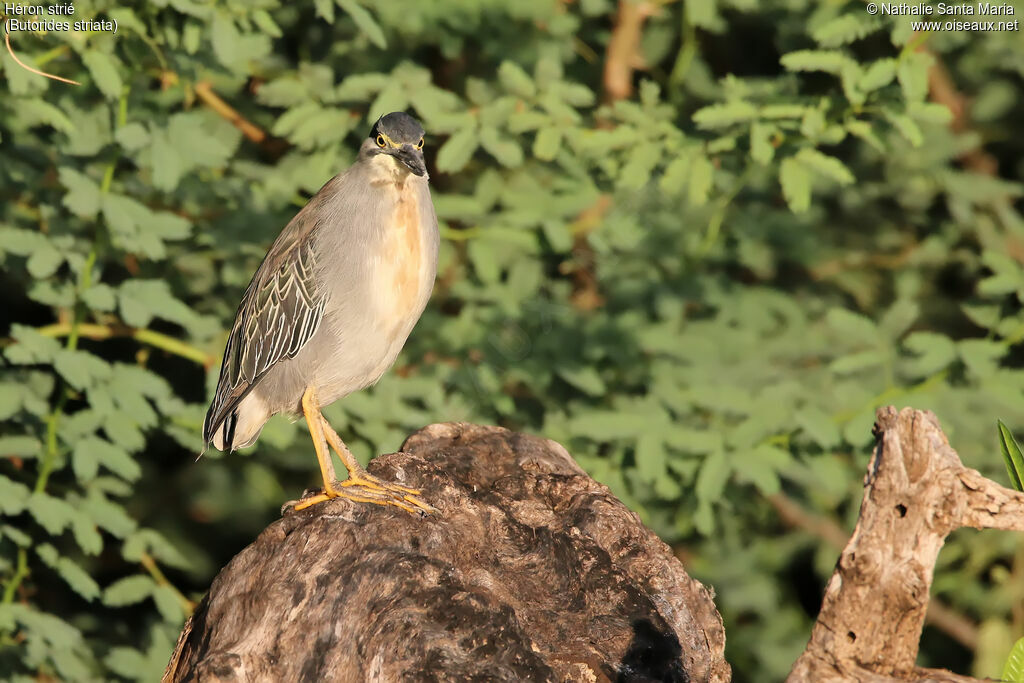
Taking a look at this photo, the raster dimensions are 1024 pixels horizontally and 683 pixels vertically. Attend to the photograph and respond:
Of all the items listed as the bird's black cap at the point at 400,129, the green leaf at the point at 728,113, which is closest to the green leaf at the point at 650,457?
the green leaf at the point at 728,113

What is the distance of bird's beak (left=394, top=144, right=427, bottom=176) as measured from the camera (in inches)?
172

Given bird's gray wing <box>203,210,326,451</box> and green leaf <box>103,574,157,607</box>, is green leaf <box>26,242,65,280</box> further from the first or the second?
green leaf <box>103,574,157,607</box>

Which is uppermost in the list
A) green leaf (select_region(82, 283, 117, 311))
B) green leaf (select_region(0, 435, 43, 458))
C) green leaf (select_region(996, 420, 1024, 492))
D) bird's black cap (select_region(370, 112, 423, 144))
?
bird's black cap (select_region(370, 112, 423, 144))

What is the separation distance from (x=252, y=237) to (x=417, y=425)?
1.18 m

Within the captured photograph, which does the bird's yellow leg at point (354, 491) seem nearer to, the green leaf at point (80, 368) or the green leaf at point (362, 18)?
the green leaf at point (80, 368)

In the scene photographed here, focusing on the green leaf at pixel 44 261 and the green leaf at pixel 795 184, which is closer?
the green leaf at pixel 44 261

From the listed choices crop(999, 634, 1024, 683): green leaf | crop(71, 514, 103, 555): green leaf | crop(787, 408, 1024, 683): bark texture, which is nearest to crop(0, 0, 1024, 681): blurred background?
crop(71, 514, 103, 555): green leaf

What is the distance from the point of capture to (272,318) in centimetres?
475

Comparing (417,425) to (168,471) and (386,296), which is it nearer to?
(386,296)

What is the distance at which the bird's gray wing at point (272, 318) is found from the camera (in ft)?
15.1

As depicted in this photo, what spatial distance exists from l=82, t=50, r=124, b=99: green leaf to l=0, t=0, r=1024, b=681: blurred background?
0.02m

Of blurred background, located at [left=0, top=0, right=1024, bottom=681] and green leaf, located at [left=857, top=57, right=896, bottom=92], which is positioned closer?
green leaf, located at [left=857, top=57, right=896, bottom=92]

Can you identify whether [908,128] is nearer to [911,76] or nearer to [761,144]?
[911,76]

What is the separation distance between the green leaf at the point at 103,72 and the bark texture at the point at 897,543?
3.34 m
